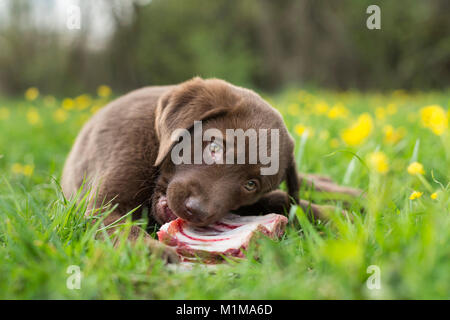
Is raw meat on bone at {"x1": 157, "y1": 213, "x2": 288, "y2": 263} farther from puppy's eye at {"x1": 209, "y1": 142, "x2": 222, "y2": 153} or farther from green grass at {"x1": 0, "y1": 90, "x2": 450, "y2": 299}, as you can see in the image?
puppy's eye at {"x1": 209, "y1": 142, "x2": 222, "y2": 153}

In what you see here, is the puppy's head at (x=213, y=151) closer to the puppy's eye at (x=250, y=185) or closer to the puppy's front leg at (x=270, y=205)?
the puppy's eye at (x=250, y=185)

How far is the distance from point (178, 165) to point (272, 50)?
1497 centimetres

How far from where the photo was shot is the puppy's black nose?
2334mm

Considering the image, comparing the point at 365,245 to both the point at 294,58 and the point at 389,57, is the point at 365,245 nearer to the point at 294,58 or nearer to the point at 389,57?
the point at 294,58

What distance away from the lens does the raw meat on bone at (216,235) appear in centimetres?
223

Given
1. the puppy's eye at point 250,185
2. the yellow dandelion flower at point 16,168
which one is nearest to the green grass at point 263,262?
the puppy's eye at point 250,185

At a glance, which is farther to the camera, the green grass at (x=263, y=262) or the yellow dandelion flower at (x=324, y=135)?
the yellow dandelion flower at (x=324, y=135)

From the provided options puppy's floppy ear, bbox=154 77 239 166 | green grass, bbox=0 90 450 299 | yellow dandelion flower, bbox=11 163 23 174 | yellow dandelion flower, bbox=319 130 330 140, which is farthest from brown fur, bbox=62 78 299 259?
yellow dandelion flower, bbox=319 130 330 140

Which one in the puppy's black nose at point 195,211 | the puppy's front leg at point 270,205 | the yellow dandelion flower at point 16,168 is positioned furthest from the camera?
the yellow dandelion flower at point 16,168

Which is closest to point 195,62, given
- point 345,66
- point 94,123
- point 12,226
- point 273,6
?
point 273,6

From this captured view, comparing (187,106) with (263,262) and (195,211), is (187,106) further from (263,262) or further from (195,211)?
(263,262)

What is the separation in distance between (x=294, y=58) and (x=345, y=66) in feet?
5.95

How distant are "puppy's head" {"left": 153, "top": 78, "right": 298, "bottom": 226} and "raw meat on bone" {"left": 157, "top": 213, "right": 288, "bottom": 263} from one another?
0.29 feet

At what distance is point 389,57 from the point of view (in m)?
17.3
